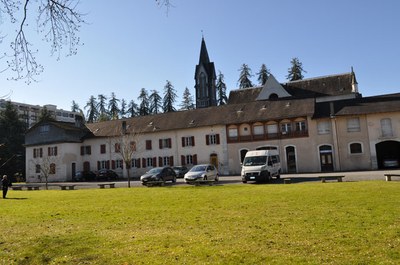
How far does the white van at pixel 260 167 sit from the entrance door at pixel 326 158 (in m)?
12.0

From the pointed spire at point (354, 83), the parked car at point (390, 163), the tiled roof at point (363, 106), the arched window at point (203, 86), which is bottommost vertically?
the parked car at point (390, 163)

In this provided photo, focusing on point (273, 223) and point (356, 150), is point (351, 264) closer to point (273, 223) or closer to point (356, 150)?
point (273, 223)

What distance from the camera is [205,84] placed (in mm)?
66562

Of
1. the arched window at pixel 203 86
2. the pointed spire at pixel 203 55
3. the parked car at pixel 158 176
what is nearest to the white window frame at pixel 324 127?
the parked car at pixel 158 176

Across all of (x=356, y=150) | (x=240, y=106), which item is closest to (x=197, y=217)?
(x=356, y=150)

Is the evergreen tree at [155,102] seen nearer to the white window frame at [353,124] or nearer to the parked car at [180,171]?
the parked car at [180,171]

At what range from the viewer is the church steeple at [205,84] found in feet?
218

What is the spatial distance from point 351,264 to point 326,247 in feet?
3.33

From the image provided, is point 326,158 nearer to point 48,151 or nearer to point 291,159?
point 291,159

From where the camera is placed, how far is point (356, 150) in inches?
1527

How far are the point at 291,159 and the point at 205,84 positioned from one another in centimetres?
2938

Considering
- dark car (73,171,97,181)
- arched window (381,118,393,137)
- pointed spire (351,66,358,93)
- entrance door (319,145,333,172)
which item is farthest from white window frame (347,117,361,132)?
dark car (73,171,97,181)

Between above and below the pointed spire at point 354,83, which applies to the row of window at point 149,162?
below

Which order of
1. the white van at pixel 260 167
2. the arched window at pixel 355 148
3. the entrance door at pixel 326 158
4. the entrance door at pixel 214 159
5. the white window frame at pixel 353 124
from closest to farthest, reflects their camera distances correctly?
1. the white van at pixel 260 167
2. the arched window at pixel 355 148
3. the white window frame at pixel 353 124
4. the entrance door at pixel 326 158
5. the entrance door at pixel 214 159
